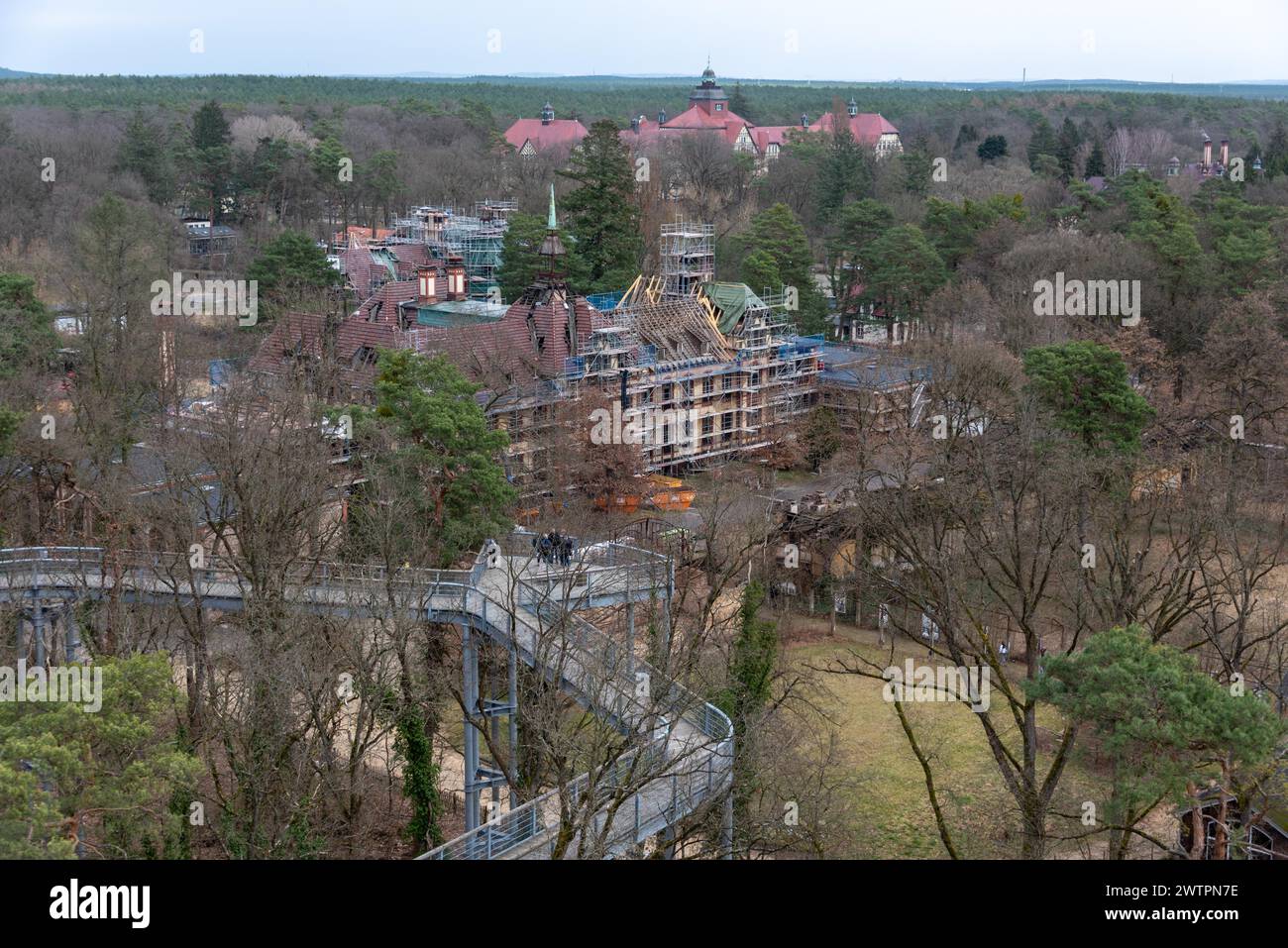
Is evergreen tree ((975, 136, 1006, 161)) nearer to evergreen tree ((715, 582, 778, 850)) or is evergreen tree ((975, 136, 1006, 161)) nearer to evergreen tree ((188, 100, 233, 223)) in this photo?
evergreen tree ((188, 100, 233, 223))

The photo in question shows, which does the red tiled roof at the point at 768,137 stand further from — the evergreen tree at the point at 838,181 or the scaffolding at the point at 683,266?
the scaffolding at the point at 683,266

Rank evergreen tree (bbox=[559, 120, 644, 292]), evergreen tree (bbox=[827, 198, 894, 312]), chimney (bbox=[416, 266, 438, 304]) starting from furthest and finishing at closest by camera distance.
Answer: evergreen tree (bbox=[827, 198, 894, 312]), evergreen tree (bbox=[559, 120, 644, 292]), chimney (bbox=[416, 266, 438, 304])

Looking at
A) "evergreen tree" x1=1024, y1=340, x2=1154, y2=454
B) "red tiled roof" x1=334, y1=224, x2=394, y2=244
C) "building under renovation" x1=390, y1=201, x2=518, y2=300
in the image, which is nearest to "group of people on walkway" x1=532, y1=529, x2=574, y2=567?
"evergreen tree" x1=1024, y1=340, x2=1154, y2=454

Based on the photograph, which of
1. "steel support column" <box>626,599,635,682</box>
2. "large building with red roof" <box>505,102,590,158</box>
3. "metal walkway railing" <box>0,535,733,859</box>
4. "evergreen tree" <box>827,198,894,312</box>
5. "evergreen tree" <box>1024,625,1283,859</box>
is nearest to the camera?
"evergreen tree" <box>1024,625,1283,859</box>

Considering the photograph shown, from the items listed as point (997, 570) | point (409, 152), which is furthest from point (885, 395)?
point (409, 152)

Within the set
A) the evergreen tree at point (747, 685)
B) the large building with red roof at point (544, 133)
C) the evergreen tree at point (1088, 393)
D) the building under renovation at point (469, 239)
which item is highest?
the large building with red roof at point (544, 133)

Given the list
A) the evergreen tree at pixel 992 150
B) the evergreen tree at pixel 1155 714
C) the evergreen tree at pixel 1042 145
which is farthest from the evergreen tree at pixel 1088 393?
the evergreen tree at pixel 992 150
